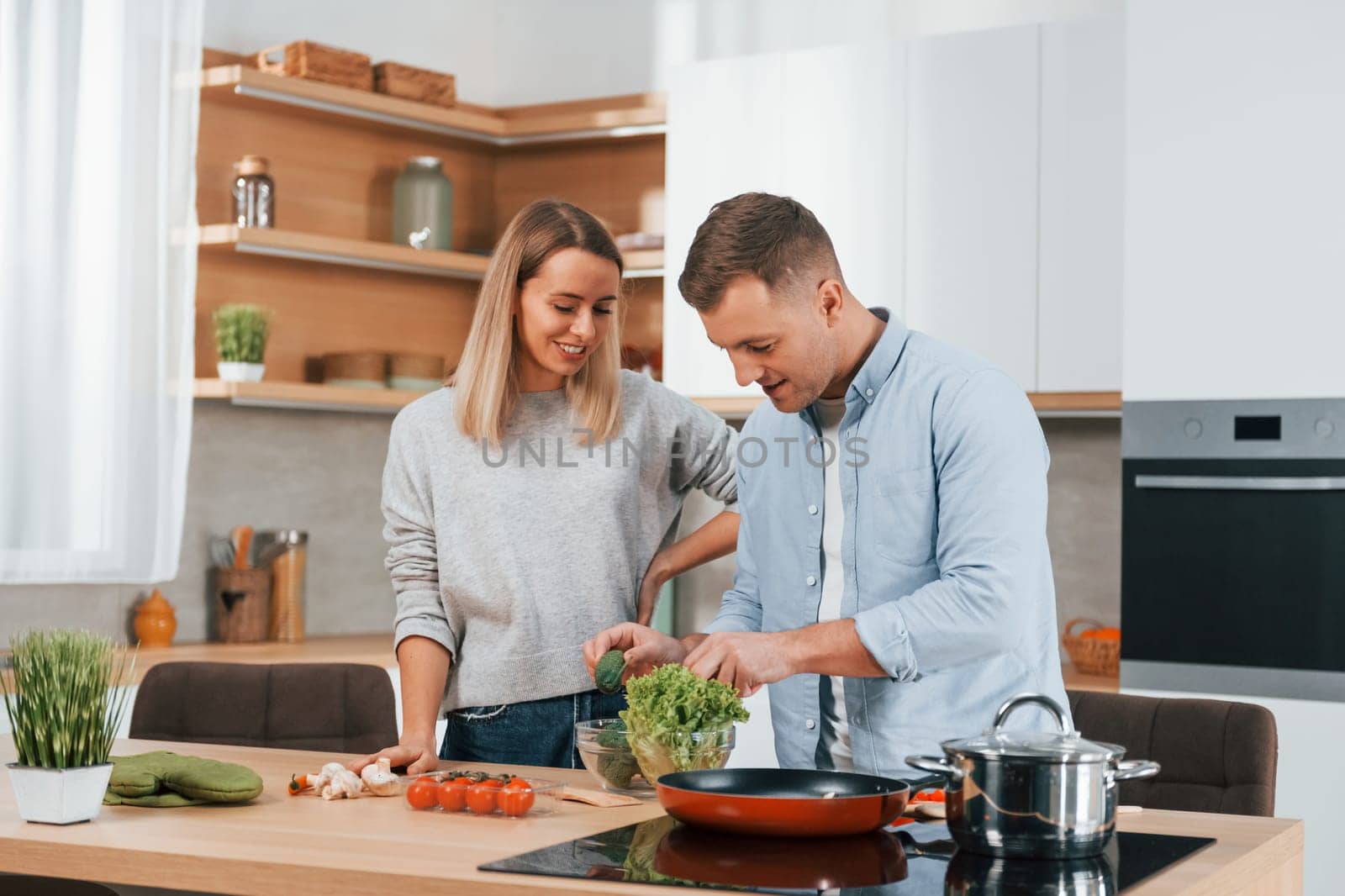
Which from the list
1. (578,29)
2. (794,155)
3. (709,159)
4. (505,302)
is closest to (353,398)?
(709,159)

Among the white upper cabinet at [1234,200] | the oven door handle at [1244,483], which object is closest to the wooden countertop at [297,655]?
the oven door handle at [1244,483]

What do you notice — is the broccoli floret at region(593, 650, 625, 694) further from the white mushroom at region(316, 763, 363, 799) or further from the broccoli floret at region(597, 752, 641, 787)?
the white mushroom at region(316, 763, 363, 799)

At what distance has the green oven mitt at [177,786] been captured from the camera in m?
1.76

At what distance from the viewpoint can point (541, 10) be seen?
5078 mm

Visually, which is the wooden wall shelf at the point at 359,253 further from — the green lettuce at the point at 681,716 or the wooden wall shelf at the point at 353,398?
the green lettuce at the point at 681,716

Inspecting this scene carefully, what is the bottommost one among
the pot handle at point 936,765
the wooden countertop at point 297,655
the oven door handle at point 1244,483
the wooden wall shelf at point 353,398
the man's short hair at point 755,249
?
the wooden countertop at point 297,655

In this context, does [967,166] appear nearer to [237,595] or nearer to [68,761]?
[237,595]

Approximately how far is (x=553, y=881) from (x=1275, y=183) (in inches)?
102

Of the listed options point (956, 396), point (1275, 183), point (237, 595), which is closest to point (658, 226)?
point (237, 595)

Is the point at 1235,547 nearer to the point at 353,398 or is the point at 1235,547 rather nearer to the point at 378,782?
the point at 378,782

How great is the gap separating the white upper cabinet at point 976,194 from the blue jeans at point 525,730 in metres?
1.91

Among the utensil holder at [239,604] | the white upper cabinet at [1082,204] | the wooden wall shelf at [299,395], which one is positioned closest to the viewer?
the white upper cabinet at [1082,204]

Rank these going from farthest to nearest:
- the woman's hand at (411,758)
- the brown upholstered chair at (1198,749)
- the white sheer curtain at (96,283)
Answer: the white sheer curtain at (96,283) → the brown upholstered chair at (1198,749) → the woman's hand at (411,758)

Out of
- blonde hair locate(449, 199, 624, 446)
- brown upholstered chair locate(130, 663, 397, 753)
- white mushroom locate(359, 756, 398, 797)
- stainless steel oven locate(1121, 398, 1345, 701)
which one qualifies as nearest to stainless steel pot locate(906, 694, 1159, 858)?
white mushroom locate(359, 756, 398, 797)
